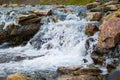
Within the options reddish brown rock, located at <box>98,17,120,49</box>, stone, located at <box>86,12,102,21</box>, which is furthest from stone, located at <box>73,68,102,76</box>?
stone, located at <box>86,12,102,21</box>

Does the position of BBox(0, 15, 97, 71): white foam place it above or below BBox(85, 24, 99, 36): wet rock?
below

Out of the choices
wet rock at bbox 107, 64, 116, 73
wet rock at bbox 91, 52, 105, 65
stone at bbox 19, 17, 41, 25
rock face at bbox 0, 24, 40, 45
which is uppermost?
stone at bbox 19, 17, 41, 25

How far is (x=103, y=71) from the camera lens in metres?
14.2

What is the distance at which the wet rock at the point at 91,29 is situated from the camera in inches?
792

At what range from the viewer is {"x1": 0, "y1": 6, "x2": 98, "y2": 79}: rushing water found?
16.6m

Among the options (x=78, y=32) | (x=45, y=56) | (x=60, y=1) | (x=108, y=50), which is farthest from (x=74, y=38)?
(x=60, y=1)

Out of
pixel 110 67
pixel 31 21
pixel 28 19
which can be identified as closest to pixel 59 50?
pixel 31 21

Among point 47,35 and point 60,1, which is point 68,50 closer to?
point 47,35

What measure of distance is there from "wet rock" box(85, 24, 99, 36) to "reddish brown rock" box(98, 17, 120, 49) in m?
2.00

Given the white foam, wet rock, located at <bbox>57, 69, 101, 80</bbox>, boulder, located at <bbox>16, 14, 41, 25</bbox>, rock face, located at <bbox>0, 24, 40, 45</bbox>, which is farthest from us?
boulder, located at <bbox>16, 14, 41, 25</bbox>

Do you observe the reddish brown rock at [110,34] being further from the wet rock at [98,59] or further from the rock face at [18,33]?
the rock face at [18,33]

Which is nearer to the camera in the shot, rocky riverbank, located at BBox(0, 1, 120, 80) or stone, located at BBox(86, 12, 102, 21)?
rocky riverbank, located at BBox(0, 1, 120, 80)

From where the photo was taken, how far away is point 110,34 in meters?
17.2

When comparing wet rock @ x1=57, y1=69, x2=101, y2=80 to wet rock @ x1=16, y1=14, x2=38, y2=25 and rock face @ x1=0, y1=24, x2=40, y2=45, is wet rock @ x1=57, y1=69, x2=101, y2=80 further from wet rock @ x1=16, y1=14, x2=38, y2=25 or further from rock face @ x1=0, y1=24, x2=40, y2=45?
wet rock @ x1=16, y1=14, x2=38, y2=25
